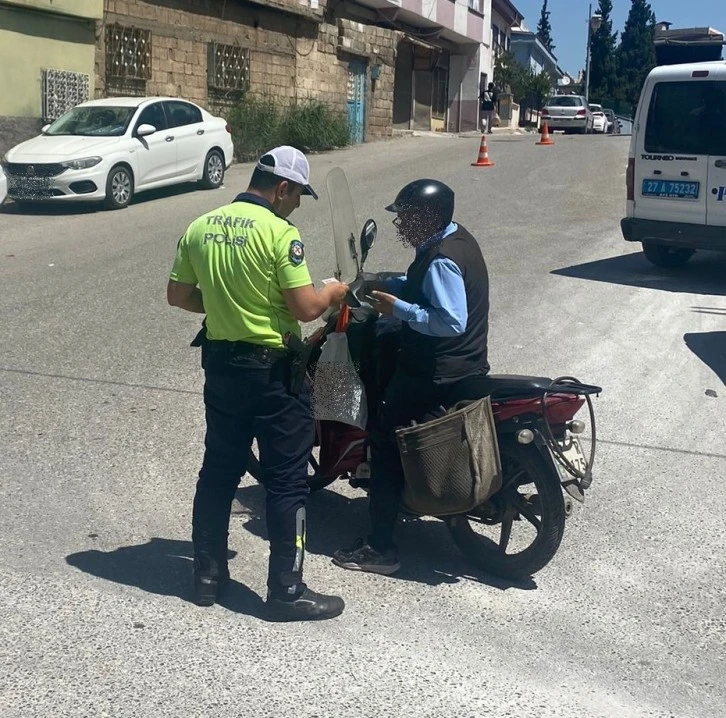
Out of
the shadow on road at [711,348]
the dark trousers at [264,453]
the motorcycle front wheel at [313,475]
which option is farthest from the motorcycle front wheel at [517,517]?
the shadow on road at [711,348]

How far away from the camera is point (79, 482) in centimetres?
532

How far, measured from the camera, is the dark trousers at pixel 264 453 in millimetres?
3922

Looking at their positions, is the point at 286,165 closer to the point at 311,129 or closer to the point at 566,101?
the point at 311,129

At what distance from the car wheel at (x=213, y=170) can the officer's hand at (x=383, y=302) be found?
1351cm

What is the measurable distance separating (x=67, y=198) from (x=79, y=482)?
402 inches

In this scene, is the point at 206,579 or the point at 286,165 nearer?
the point at 286,165

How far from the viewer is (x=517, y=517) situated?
4.50 metres

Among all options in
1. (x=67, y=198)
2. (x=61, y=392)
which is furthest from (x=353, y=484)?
(x=67, y=198)

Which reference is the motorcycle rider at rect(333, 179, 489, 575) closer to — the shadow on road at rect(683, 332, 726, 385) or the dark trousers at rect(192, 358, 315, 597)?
the dark trousers at rect(192, 358, 315, 597)

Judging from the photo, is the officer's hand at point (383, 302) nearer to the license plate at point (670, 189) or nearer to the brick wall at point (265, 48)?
the license plate at point (670, 189)

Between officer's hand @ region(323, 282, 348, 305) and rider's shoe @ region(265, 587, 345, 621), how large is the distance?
3.78 feet

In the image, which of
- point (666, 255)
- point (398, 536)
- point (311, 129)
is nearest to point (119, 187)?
point (666, 255)

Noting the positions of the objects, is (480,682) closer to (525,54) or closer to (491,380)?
(491,380)

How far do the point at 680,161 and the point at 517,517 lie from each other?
22.8 feet
